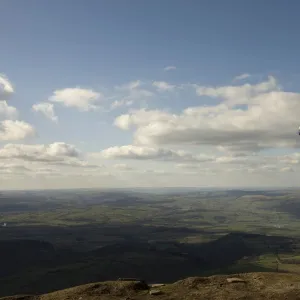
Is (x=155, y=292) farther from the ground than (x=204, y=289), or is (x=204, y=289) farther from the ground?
(x=204, y=289)

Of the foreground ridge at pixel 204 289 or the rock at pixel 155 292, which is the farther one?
the rock at pixel 155 292

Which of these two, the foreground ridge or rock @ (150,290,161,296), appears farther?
rock @ (150,290,161,296)

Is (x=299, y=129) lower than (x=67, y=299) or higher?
higher

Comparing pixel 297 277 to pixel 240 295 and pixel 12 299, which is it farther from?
pixel 12 299

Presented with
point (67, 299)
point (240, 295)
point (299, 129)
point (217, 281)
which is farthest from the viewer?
point (299, 129)

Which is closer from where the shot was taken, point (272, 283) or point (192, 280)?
point (272, 283)

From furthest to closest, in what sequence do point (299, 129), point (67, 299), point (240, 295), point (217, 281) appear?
point (299, 129) < point (217, 281) < point (67, 299) < point (240, 295)

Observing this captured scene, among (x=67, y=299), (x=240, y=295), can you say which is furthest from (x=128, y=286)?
(x=240, y=295)
